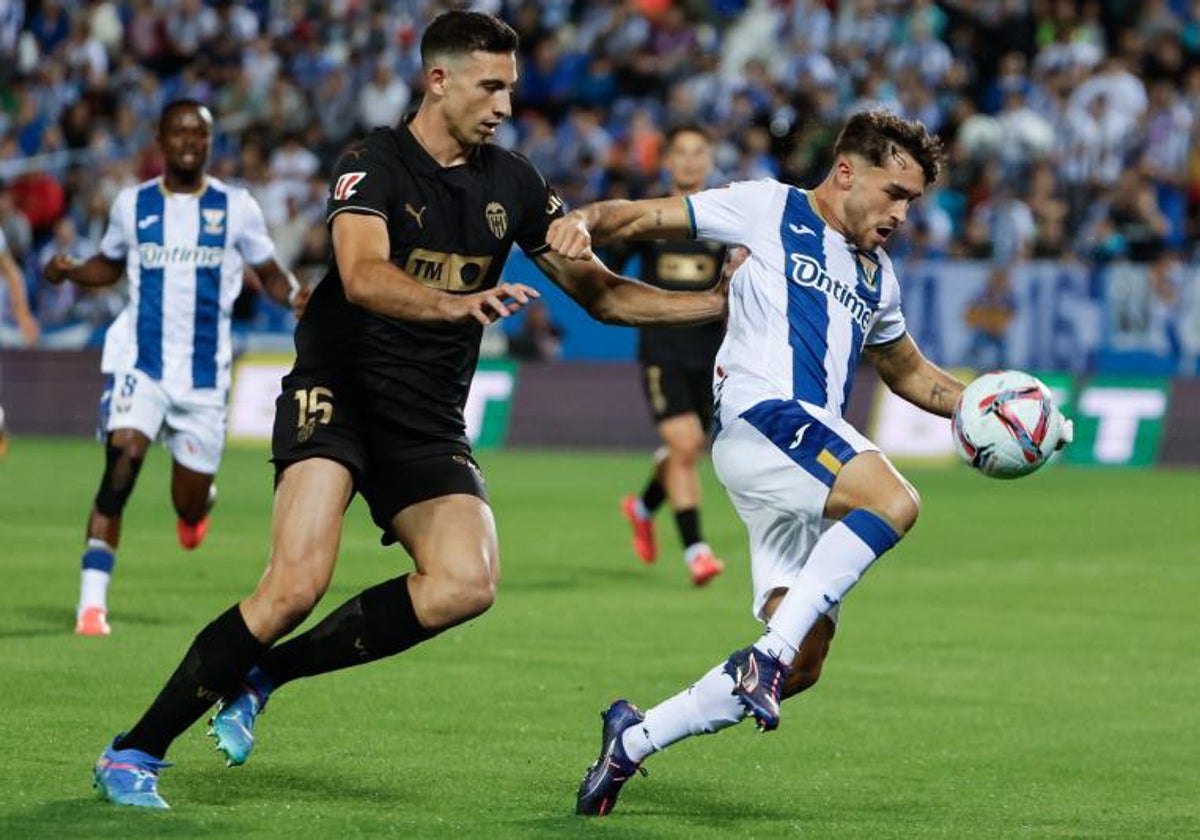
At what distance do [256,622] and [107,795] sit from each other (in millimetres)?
678

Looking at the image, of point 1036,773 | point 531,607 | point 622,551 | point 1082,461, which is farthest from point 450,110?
point 1082,461

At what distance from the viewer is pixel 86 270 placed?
36.8 feet

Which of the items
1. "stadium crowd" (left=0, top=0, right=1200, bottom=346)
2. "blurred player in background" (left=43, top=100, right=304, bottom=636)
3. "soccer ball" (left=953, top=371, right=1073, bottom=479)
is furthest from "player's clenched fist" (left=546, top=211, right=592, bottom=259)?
"stadium crowd" (left=0, top=0, right=1200, bottom=346)

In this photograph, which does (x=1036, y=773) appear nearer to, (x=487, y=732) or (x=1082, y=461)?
(x=487, y=732)

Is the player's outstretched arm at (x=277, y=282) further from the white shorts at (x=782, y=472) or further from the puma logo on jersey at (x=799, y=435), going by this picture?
the puma logo on jersey at (x=799, y=435)

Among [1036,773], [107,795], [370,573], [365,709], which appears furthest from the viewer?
[370,573]

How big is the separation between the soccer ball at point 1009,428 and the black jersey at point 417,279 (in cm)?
162

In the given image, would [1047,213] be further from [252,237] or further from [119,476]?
[119,476]

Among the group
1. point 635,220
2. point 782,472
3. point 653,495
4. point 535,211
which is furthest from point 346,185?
point 653,495

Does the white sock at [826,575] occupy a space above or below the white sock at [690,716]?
above

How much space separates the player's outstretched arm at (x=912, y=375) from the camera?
309 inches

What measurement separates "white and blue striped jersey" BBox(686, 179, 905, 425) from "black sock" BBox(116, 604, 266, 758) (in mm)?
1792

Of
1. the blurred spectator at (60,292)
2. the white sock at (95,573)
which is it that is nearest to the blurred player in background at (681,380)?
the white sock at (95,573)

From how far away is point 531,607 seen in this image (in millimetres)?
12398
